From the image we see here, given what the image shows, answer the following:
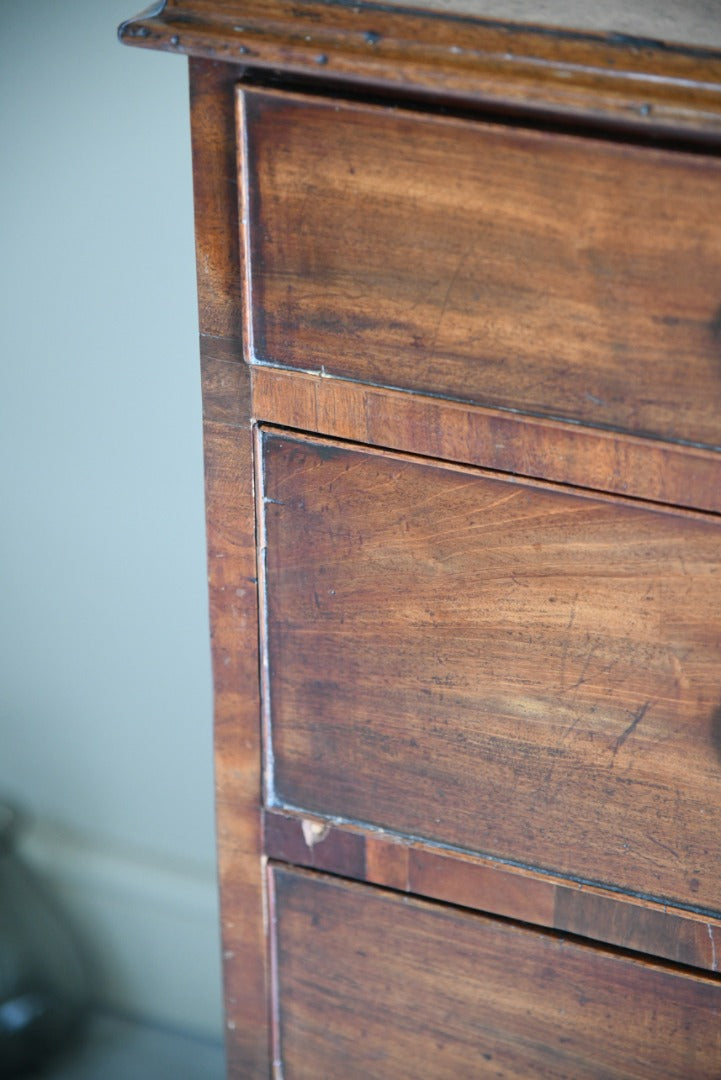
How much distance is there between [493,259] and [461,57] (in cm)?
8

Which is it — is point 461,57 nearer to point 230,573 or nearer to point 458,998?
point 230,573

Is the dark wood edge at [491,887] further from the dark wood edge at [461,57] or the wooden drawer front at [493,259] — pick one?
the dark wood edge at [461,57]

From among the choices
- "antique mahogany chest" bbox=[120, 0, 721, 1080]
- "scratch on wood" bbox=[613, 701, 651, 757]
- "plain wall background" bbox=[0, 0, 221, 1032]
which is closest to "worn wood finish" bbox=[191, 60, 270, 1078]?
"antique mahogany chest" bbox=[120, 0, 721, 1080]

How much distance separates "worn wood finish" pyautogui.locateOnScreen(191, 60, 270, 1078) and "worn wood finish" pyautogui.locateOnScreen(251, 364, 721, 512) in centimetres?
2

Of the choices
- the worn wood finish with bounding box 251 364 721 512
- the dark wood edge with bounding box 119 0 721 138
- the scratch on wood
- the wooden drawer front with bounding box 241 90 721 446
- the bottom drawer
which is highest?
the dark wood edge with bounding box 119 0 721 138

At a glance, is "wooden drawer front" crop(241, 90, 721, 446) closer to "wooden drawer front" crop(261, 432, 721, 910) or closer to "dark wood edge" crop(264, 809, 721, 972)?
"wooden drawer front" crop(261, 432, 721, 910)

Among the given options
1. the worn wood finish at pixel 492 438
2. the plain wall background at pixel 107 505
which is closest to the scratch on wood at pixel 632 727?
the worn wood finish at pixel 492 438

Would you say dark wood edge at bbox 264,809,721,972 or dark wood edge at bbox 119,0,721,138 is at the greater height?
dark wood edge at bbox 119,0,721,138

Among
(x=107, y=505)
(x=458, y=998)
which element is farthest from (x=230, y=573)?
(x=107, y=505)

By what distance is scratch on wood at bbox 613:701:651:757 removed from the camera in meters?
0.56

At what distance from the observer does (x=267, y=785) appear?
2.13ft

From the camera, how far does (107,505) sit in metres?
1.03

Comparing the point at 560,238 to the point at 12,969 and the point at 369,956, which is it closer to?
the point at 369,956

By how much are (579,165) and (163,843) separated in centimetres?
87
